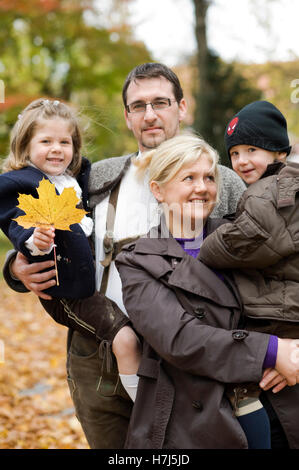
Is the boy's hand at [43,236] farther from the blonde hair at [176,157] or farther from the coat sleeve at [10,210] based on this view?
the blonde hair at [176,157]

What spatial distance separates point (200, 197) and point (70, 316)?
3.00ft

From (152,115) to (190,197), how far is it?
0.64 meters

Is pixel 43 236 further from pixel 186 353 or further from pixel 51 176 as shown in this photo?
pixel 186 353

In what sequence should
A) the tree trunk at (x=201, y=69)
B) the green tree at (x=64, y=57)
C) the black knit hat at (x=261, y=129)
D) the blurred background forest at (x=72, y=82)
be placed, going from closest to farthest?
the black knit hat at (x=261, y=129) → the blurred background forest at (x=72, y=82) → the tree trunk at (x=201, y=69) → the green tree at (x=64, y=57)

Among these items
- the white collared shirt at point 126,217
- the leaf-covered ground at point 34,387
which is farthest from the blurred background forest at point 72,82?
the white collared shirt at point 126,217

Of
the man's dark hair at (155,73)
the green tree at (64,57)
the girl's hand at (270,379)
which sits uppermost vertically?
the green tree at (64,57)

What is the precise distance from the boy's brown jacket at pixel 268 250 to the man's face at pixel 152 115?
84cm

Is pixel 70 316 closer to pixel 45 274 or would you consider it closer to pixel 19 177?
pixel 45 274

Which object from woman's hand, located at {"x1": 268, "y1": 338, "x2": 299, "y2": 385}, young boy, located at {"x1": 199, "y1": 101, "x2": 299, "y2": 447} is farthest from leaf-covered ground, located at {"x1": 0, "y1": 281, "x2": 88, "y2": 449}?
woman's hand, located at {"x1": 268, "y1": 338, "x2": 299, "y2": 385}

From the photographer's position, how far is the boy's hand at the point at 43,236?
210cm

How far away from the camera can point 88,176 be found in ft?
9.38
